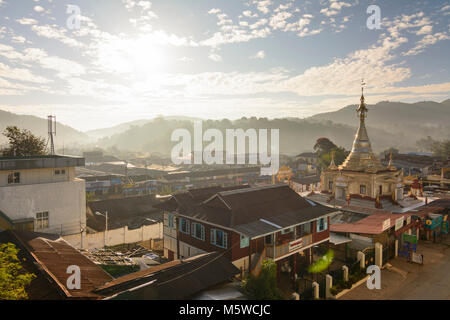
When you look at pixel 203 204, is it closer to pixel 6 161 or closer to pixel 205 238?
pixel 205 238

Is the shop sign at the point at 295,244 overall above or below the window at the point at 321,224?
below

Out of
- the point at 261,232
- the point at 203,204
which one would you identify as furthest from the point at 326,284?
the point at 203,204

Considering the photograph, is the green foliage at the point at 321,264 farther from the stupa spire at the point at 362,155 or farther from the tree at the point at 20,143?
the tree at the point at 20,143

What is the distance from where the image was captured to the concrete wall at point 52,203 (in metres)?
22.3

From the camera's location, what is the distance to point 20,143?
34.1 meters

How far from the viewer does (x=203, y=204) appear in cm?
2109

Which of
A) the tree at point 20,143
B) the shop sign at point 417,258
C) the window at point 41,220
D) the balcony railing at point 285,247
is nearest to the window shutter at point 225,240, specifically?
the balcony railing at point 285,247

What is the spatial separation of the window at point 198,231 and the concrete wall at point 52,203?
1180cm

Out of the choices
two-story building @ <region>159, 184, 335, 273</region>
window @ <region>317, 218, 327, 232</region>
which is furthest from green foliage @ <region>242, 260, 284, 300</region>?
window @ <region>317, 218, 327, 232</region>

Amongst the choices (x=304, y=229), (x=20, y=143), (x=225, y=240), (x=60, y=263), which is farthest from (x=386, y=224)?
(x=20, y=143)

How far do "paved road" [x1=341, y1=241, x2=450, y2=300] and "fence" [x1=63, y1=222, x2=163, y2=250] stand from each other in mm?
19039

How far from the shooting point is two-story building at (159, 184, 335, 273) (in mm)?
17906

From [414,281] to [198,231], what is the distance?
50.6 feet
